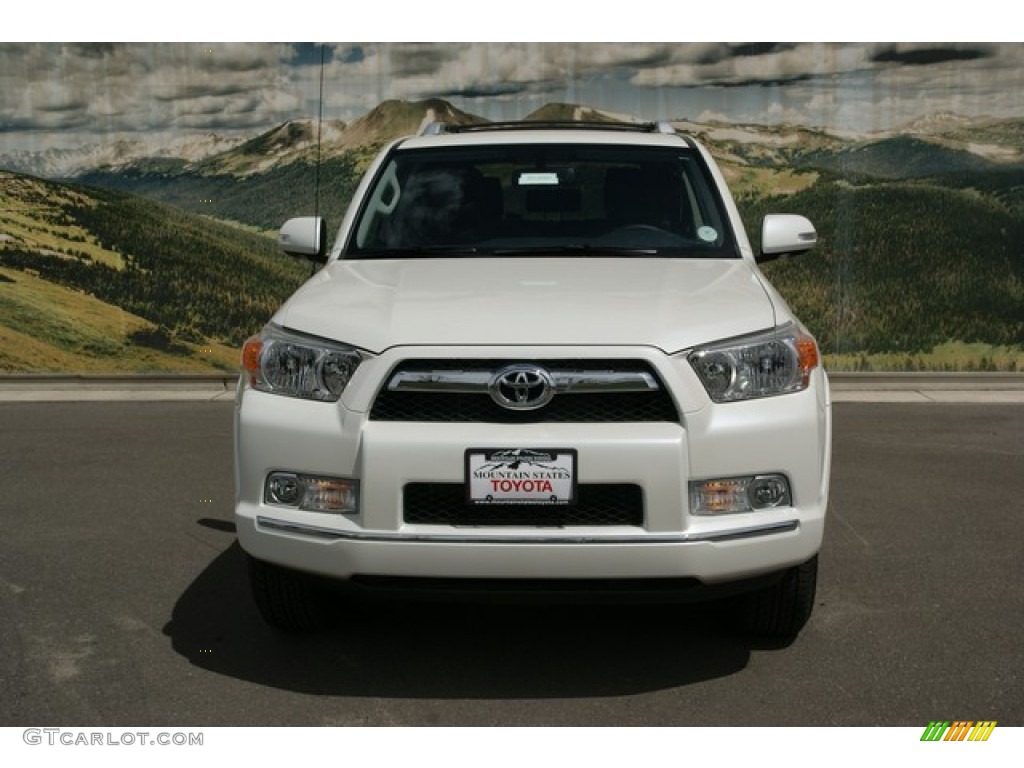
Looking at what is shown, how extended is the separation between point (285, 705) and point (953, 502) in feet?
13.8

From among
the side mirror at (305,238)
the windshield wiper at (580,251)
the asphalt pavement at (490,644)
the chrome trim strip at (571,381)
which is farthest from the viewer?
the side mirror at (305,238)

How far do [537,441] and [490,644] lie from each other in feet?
3.52

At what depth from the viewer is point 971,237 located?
1191 centimetres

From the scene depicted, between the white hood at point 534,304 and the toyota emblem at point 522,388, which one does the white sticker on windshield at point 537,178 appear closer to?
the white hood at point 534,304

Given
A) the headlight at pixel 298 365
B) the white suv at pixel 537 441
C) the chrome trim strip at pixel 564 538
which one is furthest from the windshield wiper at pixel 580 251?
the chrome trim strip at pixel 564 538

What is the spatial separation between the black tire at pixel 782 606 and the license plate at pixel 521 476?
94cm

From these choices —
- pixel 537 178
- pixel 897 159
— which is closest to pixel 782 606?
pixel 537 178

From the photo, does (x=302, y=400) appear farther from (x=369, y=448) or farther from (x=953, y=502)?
(x=953, y=502)

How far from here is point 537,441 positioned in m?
3.89

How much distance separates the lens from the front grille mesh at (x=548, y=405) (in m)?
3.97

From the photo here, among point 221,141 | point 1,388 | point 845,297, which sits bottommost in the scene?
point 1,388

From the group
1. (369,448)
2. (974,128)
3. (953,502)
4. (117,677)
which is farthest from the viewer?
(974,128)

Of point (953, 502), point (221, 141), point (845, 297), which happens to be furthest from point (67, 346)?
point (953, 502)

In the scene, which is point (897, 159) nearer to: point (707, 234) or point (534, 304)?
point (707, 234)
